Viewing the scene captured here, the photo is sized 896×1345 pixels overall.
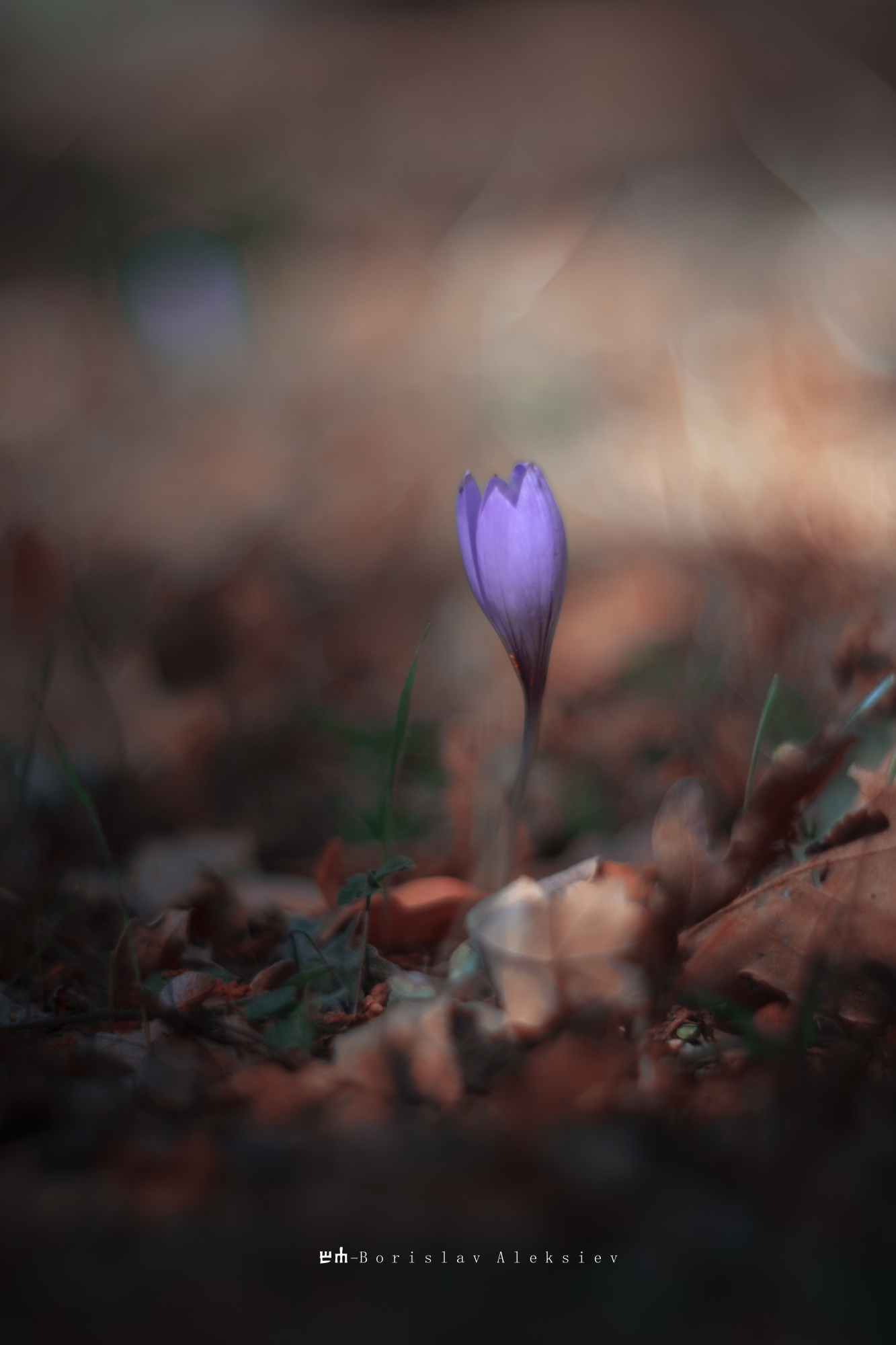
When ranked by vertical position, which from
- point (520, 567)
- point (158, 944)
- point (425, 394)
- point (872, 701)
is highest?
point (425, 394)

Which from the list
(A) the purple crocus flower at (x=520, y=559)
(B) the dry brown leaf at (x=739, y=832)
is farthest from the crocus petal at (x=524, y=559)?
(B) the dry brown leaf at (x=739, y=832)

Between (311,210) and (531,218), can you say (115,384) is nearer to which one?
(311,210)

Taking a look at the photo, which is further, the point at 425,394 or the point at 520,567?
the point at 425,394

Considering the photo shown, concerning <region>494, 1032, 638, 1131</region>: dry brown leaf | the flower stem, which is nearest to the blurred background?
the flower stem

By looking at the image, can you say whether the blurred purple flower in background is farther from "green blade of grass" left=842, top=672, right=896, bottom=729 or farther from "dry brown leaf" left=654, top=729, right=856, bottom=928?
"green blade of grass" left=842, top=672, right=896, bottom=729

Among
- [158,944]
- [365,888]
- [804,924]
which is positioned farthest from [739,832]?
[158,944]

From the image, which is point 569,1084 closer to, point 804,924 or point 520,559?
point 804,924

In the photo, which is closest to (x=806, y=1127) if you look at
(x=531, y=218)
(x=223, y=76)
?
(x=531, y=218)
